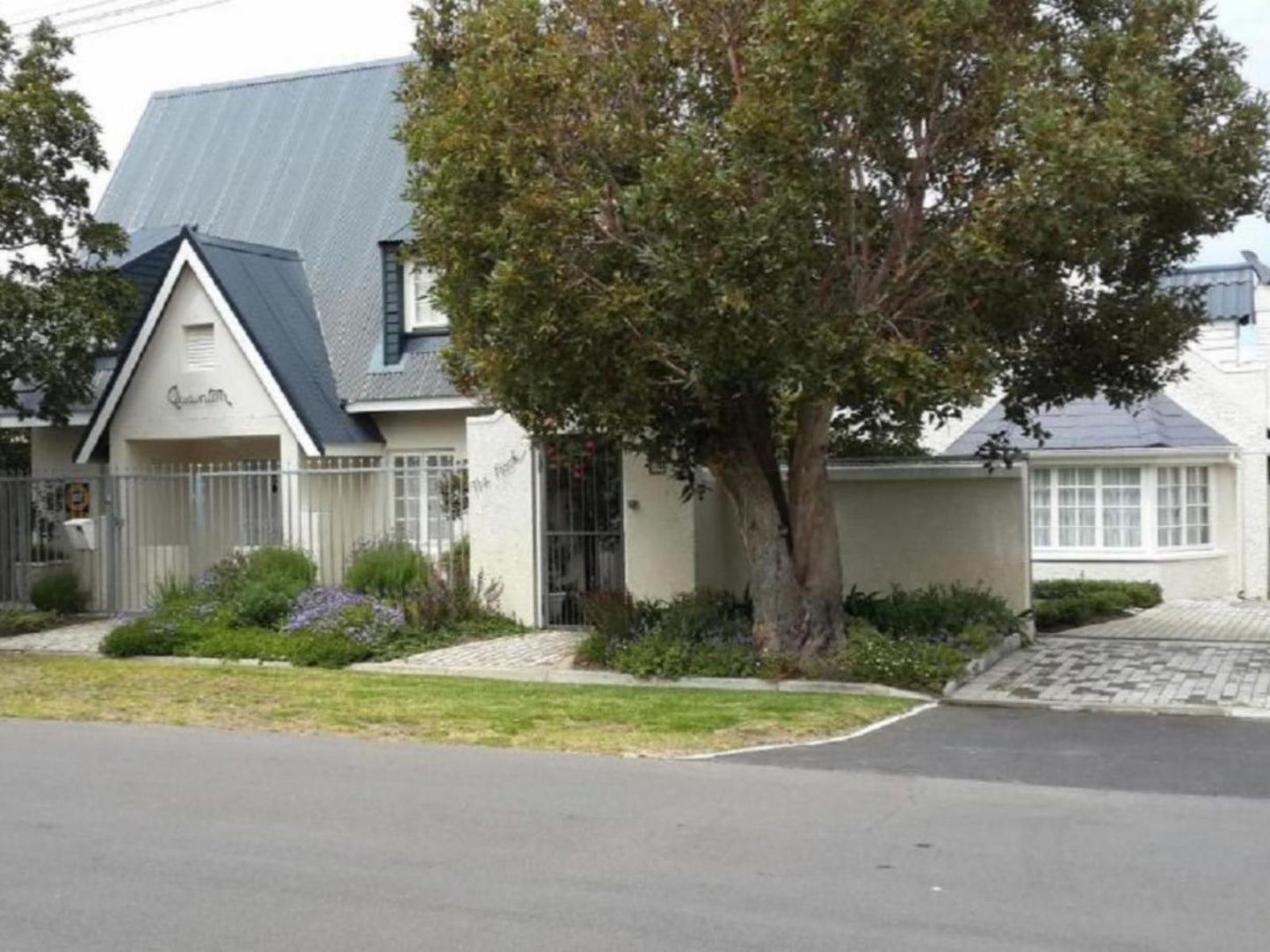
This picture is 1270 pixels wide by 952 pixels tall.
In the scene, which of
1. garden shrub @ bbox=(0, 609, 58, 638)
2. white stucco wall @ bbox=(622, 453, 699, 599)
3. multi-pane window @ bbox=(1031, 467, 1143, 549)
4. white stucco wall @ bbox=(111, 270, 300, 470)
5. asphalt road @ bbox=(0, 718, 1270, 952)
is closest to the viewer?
asphalt road @ bbox=(0, 718, 1270, 952)

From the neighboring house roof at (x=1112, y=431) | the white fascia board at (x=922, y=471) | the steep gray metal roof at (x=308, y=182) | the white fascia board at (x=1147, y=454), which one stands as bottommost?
the white fascia board at (x=922, y=471)

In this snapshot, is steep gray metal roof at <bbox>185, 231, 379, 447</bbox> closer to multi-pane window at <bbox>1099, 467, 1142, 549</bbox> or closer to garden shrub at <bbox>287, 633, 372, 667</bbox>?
garden shrub at <bbox>287, 633, 372, 667</bbox>

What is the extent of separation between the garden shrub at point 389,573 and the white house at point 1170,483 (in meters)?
9.49

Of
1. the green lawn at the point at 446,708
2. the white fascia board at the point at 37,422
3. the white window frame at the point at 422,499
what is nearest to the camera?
the green lawn at the point at 446,708

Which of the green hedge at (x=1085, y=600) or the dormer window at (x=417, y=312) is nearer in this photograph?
the green hedge at (x=1085, y=600)

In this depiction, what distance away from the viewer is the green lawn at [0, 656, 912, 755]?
36.5 feet

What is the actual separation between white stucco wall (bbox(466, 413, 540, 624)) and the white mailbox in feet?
19.3

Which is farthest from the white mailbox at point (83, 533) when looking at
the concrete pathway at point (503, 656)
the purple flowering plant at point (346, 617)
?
the concrete pathway at point (503, 656)

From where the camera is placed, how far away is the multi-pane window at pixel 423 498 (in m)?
18.8

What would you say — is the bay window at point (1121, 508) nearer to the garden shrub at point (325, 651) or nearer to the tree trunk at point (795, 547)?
the tree trunk at point (795, 547)

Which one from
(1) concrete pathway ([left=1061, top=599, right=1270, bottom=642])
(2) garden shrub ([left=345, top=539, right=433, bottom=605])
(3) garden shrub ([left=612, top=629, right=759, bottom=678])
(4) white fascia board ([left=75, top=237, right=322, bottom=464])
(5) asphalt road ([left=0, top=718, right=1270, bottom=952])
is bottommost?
(1) concrete pathway ([left=1061, top=599, right=1270, bottom=642])

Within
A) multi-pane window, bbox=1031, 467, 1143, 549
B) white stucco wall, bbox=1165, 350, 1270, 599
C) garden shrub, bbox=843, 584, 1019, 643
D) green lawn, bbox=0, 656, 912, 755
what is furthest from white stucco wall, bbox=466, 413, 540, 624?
white stucco wall, bbox=1165, 350, 1270, 599

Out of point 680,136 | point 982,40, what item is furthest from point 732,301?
point 982,40

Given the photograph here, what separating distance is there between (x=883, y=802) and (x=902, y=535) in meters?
8.72
